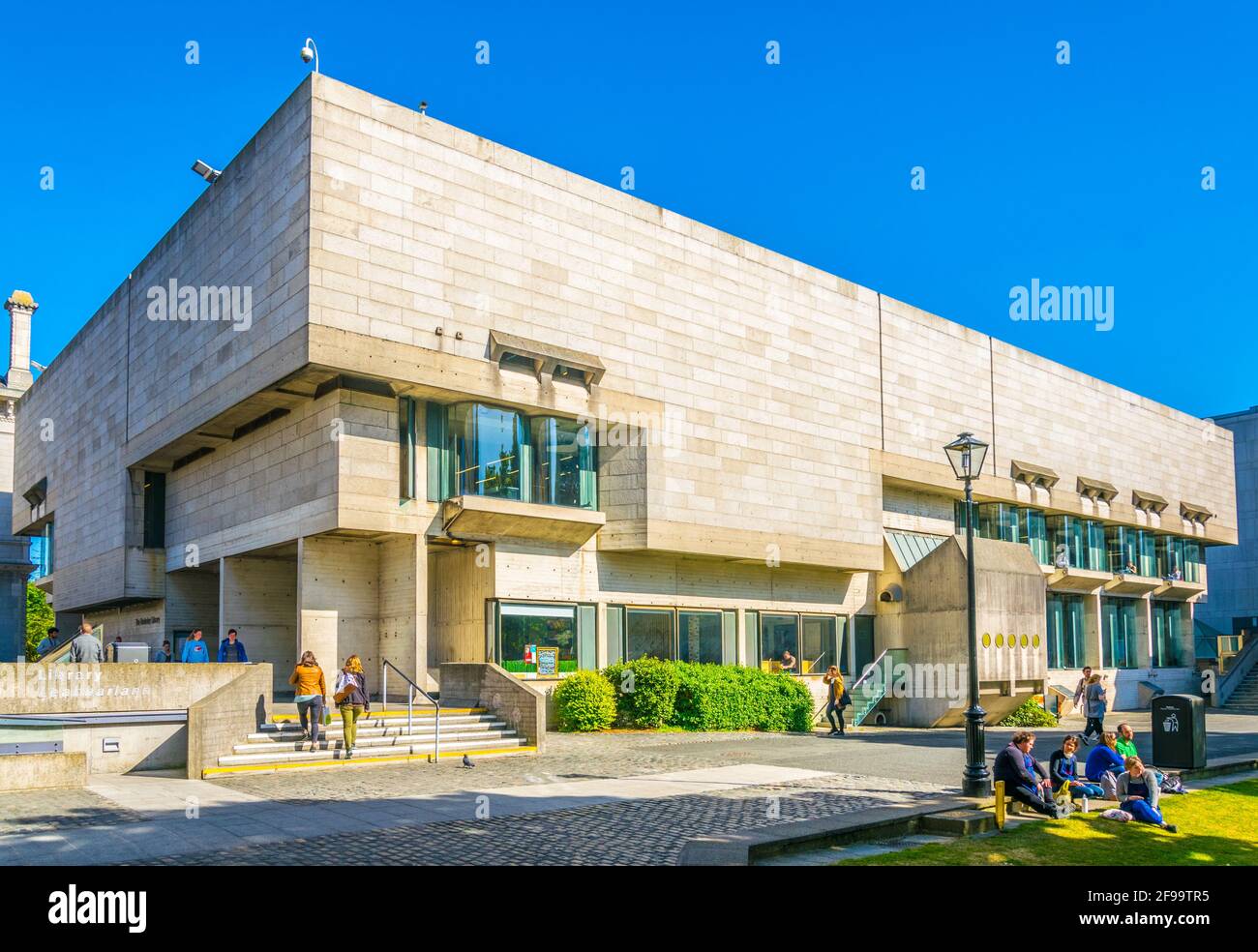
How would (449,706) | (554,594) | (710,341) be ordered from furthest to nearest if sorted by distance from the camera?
(710,341) < (554,594) < (449,706)

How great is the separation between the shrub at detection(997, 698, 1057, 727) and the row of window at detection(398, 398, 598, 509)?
15429 mm

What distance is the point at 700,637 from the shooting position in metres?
31.4

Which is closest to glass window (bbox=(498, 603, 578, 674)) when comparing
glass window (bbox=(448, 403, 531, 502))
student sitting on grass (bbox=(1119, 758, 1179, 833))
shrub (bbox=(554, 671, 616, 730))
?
shrub (bbox=(554, 671, 616, 730))

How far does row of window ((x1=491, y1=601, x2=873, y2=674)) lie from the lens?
88.9 ft

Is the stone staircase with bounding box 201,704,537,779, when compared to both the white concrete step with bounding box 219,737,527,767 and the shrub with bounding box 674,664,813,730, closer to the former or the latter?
the white concrete step with bounding box 219,737,527,767

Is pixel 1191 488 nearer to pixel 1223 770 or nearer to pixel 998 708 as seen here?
pixel 998 708

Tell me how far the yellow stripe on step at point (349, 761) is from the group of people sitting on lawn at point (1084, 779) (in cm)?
992

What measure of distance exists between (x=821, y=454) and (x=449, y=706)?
49.8ft

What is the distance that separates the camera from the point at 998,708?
33344 millimetres

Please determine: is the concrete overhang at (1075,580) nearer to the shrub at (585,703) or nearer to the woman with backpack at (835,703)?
the woman with backpack at (835,703)

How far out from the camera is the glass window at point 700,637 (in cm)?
3089

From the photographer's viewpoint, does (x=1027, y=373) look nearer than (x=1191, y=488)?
Yes

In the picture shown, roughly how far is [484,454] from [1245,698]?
3840 centimetres

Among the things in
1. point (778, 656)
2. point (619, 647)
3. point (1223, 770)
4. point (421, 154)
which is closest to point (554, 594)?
point (619, 647)
